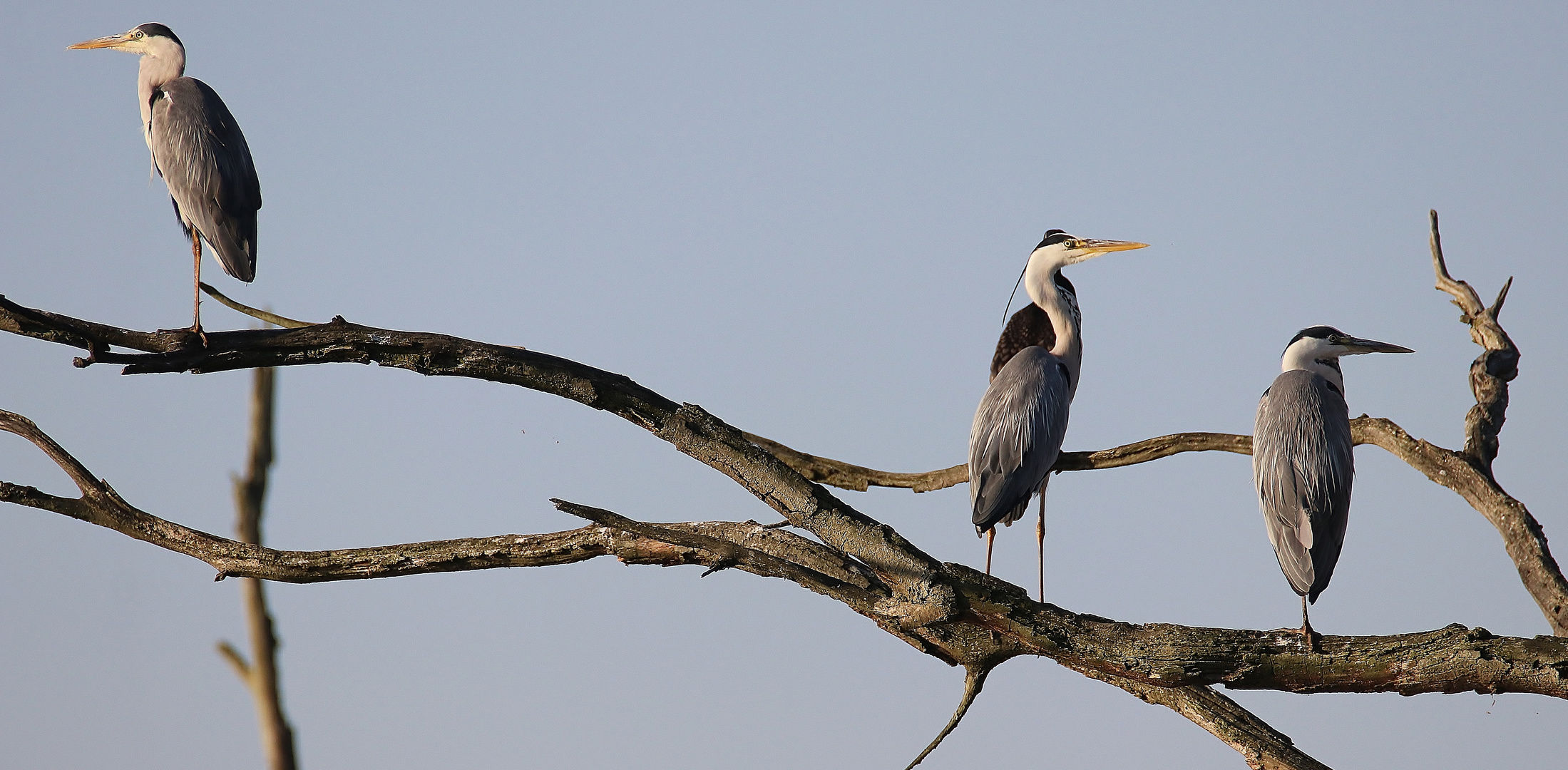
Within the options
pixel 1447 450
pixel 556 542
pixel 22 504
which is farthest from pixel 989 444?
pixel 22 504

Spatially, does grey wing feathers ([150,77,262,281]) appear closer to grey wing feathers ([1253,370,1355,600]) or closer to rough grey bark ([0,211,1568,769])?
rough grey bark ([0,211,1568,769])

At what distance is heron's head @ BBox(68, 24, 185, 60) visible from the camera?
6.07m

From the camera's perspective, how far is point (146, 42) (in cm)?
616

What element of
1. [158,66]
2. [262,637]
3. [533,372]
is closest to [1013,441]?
[533,372]

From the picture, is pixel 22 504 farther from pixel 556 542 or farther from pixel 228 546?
pixel 556 542

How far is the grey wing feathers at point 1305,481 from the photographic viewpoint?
4844 millimetres

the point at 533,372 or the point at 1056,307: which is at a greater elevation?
the point at 1056,307

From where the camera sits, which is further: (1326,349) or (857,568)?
(1326,349)

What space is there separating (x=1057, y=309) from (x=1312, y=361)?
1498 mm

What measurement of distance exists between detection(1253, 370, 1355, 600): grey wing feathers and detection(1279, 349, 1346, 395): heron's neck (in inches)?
19.6

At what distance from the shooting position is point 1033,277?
700 centimetres

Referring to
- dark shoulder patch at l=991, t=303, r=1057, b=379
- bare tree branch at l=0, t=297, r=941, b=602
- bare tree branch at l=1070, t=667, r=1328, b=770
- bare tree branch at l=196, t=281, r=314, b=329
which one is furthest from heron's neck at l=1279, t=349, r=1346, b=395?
bare tree branch at l=196, t=281, r=314, b=329

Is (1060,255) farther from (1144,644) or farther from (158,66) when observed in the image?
(158,66)

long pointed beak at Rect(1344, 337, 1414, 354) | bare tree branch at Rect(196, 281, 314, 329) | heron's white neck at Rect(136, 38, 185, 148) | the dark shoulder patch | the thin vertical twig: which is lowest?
the thin vertical twig
